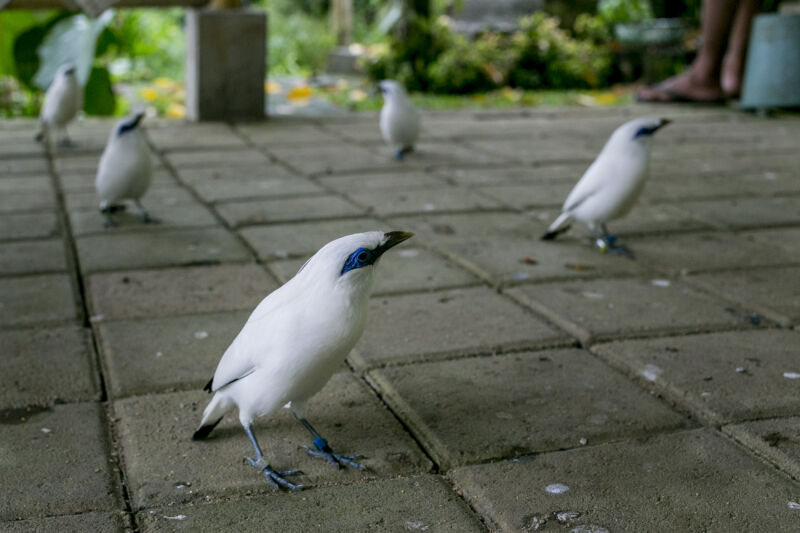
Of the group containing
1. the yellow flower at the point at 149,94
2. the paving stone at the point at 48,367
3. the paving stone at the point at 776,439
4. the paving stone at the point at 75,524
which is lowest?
the yellow flower at the point at 149,94

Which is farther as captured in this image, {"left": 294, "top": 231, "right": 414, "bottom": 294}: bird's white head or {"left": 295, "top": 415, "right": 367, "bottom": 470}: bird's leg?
{"left": 295, "top": 415, "right": 367, "bottom": 470}: bird's leg

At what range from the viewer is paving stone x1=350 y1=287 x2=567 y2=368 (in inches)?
114

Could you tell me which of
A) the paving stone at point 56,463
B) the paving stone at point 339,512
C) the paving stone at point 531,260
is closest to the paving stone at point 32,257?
the paving stone at point 56,463

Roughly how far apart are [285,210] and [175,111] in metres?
3.67

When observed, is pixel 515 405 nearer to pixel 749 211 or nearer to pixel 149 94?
pixel 749 211

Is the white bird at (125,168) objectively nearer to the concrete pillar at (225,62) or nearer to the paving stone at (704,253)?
the paving stone at (704,253)

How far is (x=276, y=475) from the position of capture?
2.14 m

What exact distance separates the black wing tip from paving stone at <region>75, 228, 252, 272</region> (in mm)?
1609

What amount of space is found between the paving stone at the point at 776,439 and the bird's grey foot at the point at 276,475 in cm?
109

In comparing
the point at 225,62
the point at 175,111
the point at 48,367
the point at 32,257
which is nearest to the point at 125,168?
the point at 32,257

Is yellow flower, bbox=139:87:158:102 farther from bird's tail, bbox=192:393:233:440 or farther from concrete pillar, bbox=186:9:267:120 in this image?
bird's tail, bbox=192:393:233:440

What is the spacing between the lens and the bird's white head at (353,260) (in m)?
2.04

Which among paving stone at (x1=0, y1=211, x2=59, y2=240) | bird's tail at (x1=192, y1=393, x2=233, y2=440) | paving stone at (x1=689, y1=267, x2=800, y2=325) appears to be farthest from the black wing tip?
paving stone at (x1=0, y1=211, x2=59, y2=240)

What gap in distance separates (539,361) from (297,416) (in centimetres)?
86
